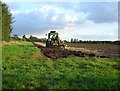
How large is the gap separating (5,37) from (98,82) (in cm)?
5356

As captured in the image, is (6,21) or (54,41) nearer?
(54,41)

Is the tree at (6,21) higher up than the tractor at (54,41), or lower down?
higher up

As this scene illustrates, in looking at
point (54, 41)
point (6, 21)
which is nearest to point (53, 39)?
point (54, 41)

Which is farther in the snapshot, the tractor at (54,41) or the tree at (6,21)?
the tree at (6,21)

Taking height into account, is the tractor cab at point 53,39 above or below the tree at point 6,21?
below

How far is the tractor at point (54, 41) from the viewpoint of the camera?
4295cm

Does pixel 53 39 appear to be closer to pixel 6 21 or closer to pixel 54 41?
pixel 54 41

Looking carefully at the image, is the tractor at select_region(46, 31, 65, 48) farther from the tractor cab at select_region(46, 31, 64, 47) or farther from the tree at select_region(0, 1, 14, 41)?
the tree at select_region(0, 1, 14, 41)

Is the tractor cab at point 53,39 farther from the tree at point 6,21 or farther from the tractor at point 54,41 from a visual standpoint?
the tree at point 6,21

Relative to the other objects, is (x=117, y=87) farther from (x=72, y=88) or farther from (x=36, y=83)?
(x=36, y=83)

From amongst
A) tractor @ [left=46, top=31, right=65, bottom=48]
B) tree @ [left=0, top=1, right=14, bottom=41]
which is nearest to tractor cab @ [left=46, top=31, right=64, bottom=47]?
tractor @ [left=46, top=31, right=65, bottom=48]

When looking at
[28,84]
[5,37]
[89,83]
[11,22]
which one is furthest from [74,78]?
[11,22]

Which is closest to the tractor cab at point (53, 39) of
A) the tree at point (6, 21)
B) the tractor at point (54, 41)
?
the tractor at point (54, 41)

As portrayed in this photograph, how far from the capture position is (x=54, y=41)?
146 feet
